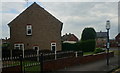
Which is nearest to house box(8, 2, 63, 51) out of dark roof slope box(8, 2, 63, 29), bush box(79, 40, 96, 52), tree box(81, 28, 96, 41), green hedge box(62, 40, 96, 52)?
dark roof slope box(8, 2, 63, 29)

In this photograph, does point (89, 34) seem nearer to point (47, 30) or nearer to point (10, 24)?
point (47, 30)

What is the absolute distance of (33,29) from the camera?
2894 cm

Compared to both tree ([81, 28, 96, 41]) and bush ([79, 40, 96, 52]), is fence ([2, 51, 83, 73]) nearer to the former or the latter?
bush ([79, 40, 96, 52])

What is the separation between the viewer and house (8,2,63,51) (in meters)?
29.0

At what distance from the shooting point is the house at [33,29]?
1140 inches

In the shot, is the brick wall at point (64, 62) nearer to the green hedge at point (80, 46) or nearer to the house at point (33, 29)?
the house at point (33, 29)

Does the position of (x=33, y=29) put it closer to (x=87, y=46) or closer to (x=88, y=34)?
(x=87, y=46)

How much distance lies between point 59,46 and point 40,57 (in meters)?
19.2

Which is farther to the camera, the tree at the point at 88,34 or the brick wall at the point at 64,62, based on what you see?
the tree at the point at 88,34

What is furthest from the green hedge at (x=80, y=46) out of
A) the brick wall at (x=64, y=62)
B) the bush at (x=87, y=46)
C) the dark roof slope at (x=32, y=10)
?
the brick wall at (x=64, y=62)

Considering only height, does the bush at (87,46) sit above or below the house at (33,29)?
below

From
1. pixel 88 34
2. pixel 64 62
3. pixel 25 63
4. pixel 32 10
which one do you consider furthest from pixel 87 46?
pixel 25 63

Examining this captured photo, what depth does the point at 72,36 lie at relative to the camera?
254 feet

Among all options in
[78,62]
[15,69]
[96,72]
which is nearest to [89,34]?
[78,62]
